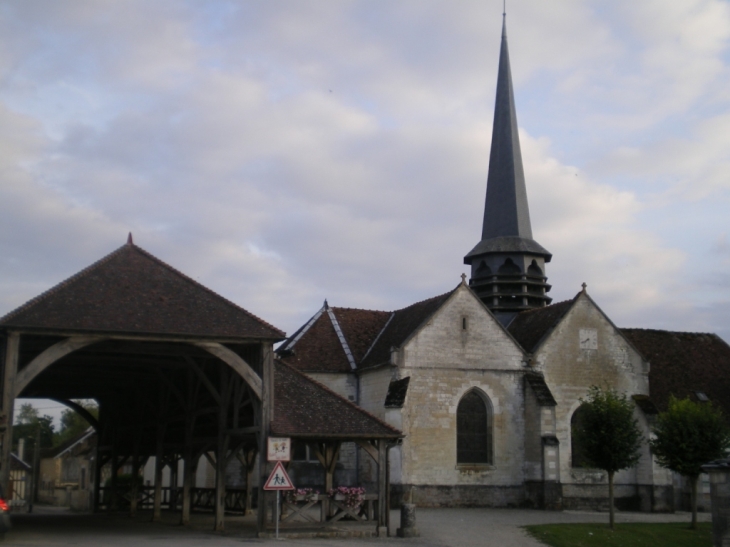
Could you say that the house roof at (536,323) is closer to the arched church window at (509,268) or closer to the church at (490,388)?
the church at (490,388)

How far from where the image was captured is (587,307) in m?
31.6

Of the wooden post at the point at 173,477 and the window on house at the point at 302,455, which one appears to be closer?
the wooden post at the point at 173,477

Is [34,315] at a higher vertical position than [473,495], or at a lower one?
higher

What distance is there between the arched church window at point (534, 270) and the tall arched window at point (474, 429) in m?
8.45

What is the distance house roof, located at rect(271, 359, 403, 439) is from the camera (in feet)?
63.2

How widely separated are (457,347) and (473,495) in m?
Answer: 5.02

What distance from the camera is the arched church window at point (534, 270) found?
119 feet

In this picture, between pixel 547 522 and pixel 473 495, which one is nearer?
pixel 547 522

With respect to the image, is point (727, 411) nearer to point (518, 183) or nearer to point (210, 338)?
point (518, 183)

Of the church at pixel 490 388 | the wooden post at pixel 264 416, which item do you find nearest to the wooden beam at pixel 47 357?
the wooden post at pixel 264 416

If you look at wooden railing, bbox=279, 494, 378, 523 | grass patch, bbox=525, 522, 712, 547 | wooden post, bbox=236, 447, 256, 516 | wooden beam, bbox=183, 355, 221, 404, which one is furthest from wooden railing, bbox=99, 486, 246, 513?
grass patch, bbox=525, 522, 712, 547

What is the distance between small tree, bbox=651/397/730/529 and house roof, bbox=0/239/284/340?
506 inches

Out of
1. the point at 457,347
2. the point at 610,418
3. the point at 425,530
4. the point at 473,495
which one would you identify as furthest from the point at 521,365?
the point at 425,530

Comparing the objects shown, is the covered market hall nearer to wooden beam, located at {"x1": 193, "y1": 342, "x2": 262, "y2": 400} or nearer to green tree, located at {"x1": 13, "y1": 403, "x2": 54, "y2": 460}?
wooden beam, located at {"x1": 193, "y1": 342, "x2": 262, "y2": 400}
